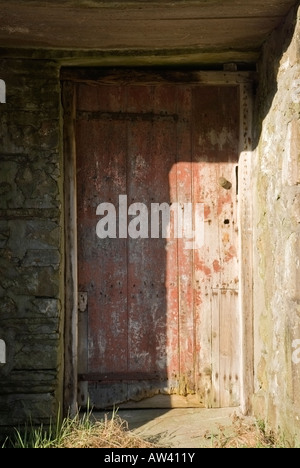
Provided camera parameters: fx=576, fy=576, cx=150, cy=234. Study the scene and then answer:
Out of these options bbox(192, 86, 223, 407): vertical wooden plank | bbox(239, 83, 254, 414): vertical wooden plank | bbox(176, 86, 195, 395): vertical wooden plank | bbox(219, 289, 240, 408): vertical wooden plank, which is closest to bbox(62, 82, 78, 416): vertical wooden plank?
bbox(176, 86, 195, 395): vertical wooden plank

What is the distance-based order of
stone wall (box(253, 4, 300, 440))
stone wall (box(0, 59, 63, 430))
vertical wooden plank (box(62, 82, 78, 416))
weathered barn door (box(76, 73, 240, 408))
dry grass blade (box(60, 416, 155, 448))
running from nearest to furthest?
stone wall (box(253, 4, 300, 440)), dry grass blade (box(60, 416, 155, 448)), stone wall (box(0, 59, 63, 430)), vertical wooden plank (box(62, 82, 78, 416)), weathered barn door (box(76, 73, 240, 408))

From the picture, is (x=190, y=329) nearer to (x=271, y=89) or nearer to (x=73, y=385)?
(x=73, y=385)

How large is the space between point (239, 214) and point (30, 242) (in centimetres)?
138

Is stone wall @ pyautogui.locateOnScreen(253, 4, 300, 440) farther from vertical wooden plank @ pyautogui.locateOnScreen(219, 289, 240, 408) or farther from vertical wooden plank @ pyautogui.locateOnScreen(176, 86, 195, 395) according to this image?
vertical wooden plank @ pyautogui.locateOnScreen(176, 86, 195, 395)

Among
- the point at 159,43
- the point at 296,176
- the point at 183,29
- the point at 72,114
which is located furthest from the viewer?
the point at 72,114

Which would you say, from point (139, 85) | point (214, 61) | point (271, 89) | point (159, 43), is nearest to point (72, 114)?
point (139, 85)

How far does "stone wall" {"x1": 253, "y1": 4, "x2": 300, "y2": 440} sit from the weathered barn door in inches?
10.1

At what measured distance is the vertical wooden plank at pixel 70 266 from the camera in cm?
373

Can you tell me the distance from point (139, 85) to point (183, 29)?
0.65 m

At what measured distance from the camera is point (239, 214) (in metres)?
3.86

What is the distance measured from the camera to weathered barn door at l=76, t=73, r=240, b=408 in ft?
12.6

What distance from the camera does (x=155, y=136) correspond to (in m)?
3.88

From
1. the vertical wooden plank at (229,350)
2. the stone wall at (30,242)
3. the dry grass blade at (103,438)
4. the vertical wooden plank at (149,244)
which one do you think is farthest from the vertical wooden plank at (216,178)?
the dry grass blade at (103,438)

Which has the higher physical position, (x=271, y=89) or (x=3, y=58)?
(x=3, y=58)
